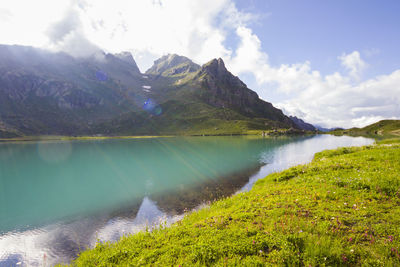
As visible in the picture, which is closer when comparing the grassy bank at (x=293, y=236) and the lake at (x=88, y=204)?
the grassy bank at (x=293, y=236)

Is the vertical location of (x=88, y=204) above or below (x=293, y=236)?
below

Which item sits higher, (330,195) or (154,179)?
(330,195)

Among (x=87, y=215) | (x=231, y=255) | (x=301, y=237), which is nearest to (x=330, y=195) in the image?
(x=301, y=237)

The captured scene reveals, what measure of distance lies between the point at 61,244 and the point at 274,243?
19.3 metres

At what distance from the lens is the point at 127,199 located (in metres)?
28.9

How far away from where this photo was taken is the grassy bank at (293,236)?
23.9ft

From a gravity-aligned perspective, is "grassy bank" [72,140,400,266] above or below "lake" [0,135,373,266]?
above

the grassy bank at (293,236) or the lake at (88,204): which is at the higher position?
the grassy bank at (293,236)

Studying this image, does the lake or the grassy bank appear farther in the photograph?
the lake

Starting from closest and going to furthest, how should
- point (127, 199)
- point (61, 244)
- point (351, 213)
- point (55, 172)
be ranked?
point (351, 213) → point (61, 244) → point (127, 199) → point (55, 172)

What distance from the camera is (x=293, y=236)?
8414 mm

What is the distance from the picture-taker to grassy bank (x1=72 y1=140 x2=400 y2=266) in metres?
7.28

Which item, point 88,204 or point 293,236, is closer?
point 293,236

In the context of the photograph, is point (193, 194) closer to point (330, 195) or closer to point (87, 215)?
point (87, 215)
